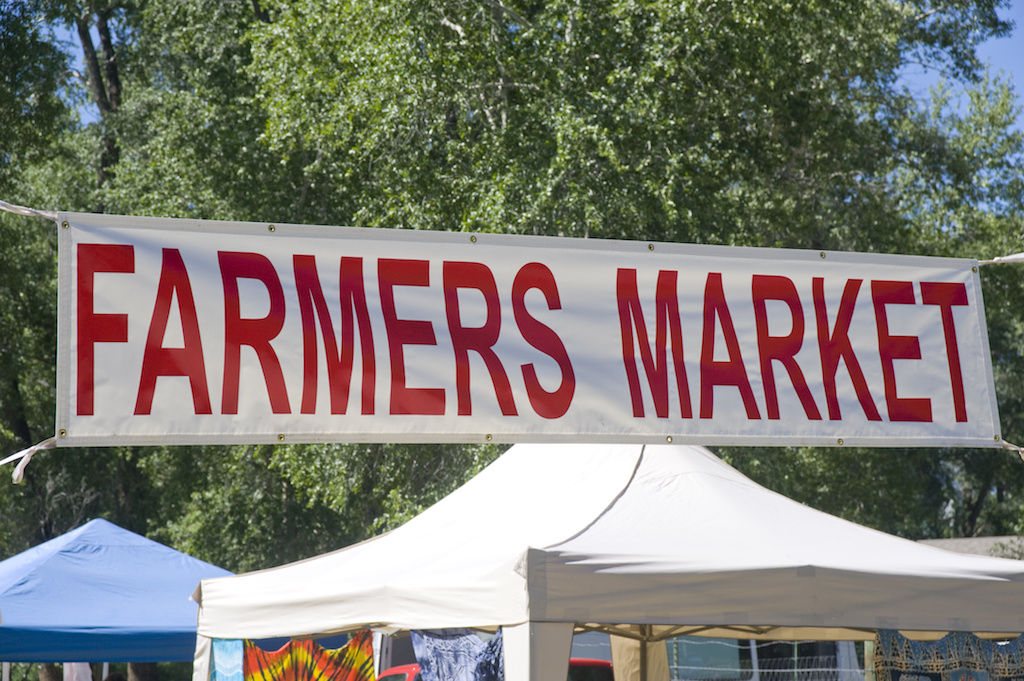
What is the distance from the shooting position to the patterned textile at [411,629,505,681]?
15.0 feet

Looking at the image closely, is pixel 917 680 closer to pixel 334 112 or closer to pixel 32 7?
pixel 334 112

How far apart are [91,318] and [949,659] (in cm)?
381

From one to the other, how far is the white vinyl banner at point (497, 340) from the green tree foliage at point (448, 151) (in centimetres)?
796

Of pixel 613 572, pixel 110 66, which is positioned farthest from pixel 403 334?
pixel 110 66

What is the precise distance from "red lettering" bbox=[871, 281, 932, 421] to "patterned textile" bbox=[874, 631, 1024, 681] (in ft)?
5.12

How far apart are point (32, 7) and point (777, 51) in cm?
1089

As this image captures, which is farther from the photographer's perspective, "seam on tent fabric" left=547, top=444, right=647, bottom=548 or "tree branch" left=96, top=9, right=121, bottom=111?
"tree branch" left=96, top=9, right=121, bottom=111

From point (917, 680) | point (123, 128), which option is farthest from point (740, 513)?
point (123, 128)

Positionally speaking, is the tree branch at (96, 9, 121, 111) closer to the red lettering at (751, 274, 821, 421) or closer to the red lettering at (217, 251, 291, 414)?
the red lettering at (217, 251, 291, 414)

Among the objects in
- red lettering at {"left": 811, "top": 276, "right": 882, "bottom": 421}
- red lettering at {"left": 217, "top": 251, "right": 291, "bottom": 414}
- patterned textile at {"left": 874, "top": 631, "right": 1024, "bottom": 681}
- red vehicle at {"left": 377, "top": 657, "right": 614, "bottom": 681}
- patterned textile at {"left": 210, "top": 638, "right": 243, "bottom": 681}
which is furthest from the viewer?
red vehicle at {"left": 377, "top": 657, "right": 614, "bottom": 681}

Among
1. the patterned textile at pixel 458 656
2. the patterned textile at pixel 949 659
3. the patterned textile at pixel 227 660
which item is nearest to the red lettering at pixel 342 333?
the patterned textile at pixel 458 656

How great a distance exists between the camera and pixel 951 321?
12.5 ft

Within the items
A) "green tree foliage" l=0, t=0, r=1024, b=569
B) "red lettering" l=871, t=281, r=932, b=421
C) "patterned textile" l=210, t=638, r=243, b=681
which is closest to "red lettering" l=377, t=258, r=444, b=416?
"red lettering" l=871, t=281, r=932, b=421

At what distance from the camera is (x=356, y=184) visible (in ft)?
49.7
